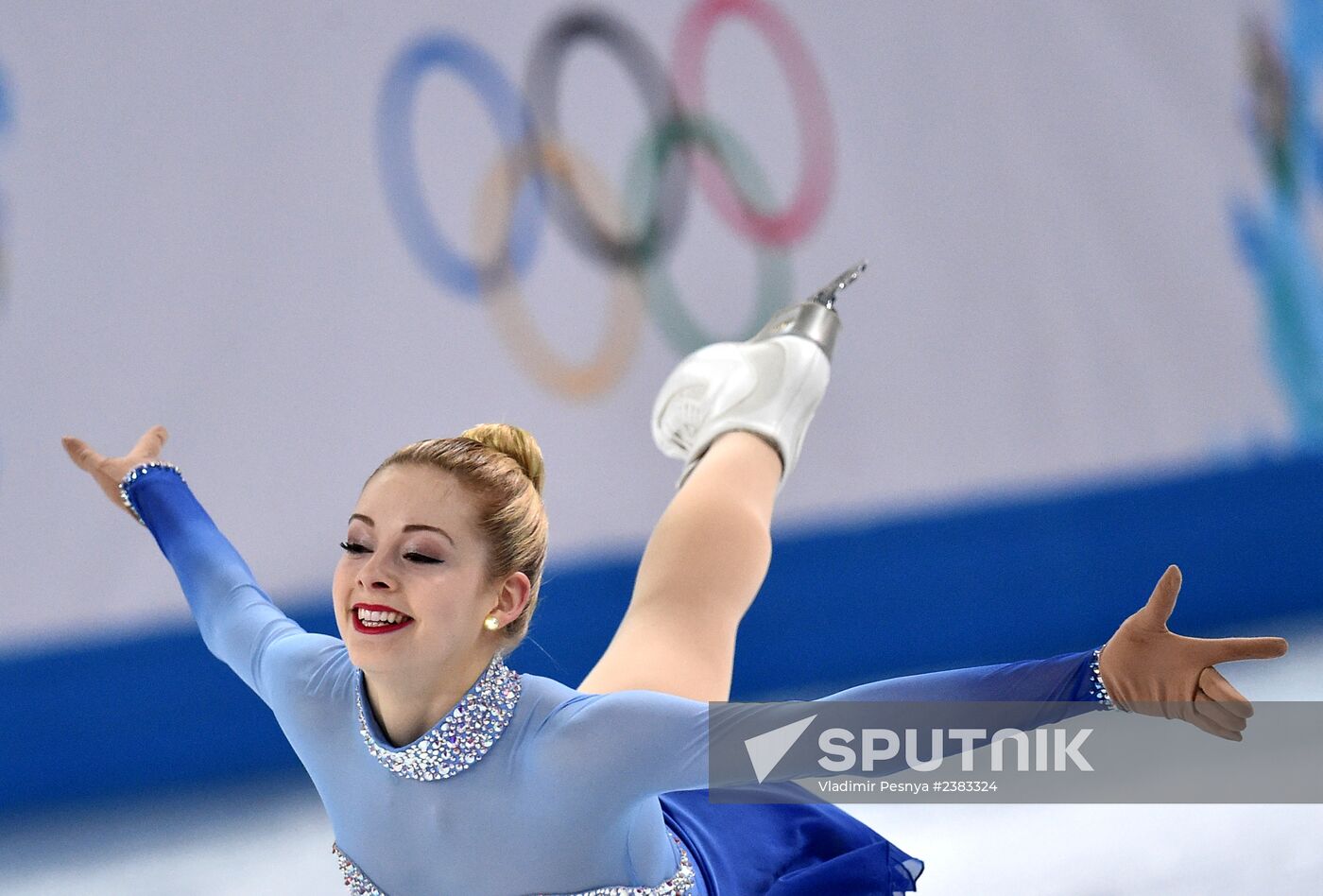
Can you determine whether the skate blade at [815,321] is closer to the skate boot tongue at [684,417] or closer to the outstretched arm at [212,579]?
the skate boot tongue at [684,417]

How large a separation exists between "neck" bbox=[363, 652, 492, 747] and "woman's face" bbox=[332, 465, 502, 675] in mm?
14

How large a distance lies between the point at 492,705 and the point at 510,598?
0.12 meters

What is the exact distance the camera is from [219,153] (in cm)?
277

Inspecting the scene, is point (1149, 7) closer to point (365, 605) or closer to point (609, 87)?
point (609, 87)

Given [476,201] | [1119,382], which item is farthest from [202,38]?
[1119,382]

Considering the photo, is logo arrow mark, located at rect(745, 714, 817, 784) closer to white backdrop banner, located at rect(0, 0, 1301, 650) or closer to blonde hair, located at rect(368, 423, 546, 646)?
blonde hair, located at rect(368, 423, 546, 646)

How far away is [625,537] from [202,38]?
130 centimetres

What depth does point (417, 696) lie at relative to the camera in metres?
A: 1.47

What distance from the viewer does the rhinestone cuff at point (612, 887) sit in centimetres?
148

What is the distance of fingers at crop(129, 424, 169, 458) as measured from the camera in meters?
1.93

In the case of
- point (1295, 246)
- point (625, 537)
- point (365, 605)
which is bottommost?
point (365, 605)

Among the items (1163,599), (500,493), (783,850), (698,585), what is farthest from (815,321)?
(1163,599)

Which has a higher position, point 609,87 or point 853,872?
point 609,87

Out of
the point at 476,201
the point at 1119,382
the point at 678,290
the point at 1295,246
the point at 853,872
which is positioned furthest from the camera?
the point at 1295,246
